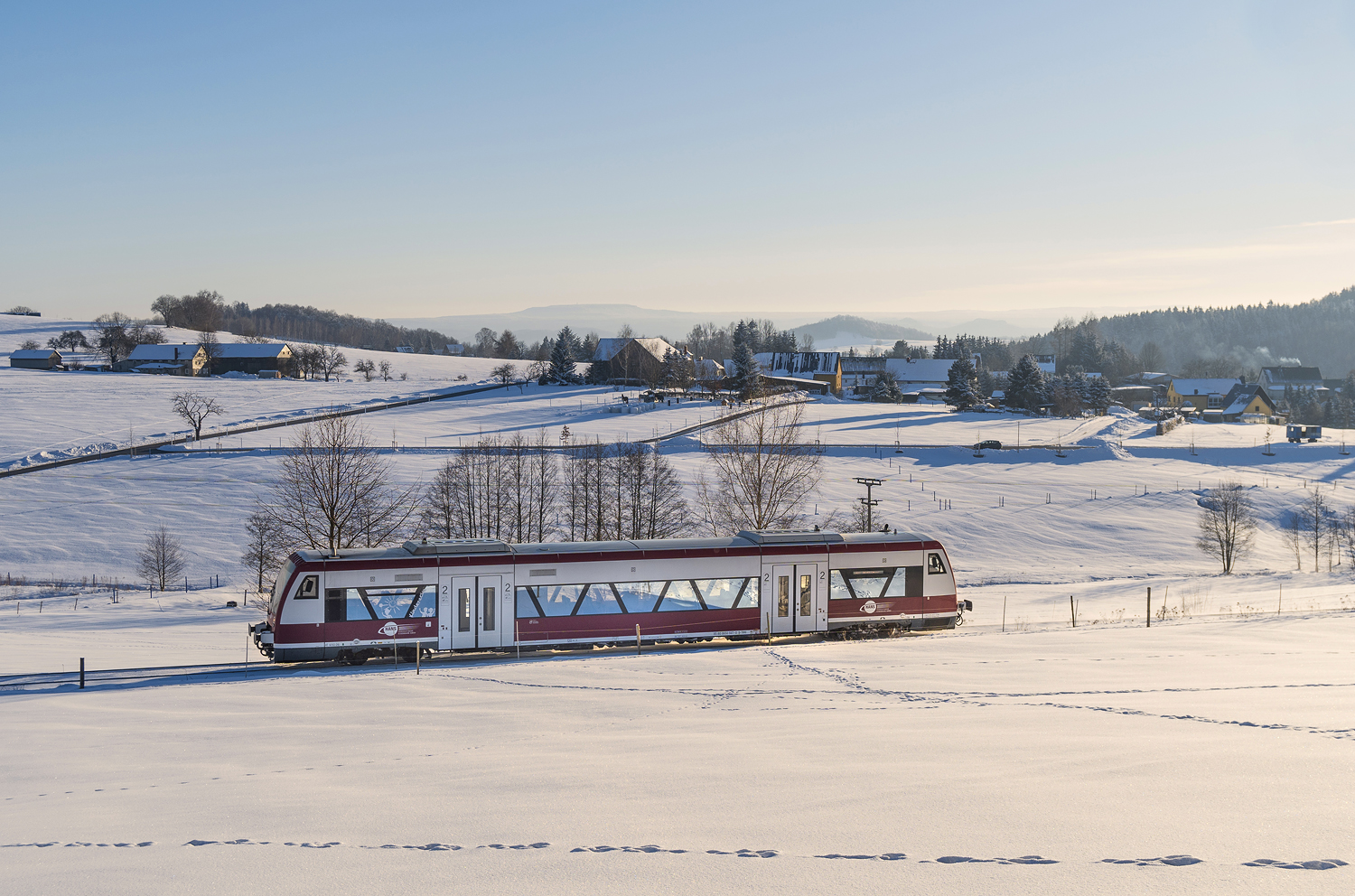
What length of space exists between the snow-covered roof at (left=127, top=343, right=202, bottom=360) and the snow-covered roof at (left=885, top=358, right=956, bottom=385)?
123249mm

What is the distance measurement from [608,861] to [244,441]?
268 feet

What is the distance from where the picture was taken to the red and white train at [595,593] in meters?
23.6

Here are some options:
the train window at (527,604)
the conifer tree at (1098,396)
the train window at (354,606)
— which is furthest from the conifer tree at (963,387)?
the train window at (354,606)

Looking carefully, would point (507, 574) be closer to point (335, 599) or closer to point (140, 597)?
point (335, 599)

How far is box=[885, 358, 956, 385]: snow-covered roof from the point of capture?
6944 inches

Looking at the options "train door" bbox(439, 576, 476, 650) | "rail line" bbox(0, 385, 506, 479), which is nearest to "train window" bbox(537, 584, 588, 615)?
"train door" bbox(439, 576, 476, 650)

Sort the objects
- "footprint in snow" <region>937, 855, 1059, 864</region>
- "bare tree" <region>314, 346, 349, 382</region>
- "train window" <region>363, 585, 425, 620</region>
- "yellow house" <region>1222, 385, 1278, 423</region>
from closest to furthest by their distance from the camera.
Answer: "footprint in snow" <region>937, 855, 1059, 864</region> → "train window" <region>363, 585, 425, 620</region> → "bare tree" <region>314, 346, 349, 382</region> → "yellow house" <region>1222, 385, 1278, 423</region>

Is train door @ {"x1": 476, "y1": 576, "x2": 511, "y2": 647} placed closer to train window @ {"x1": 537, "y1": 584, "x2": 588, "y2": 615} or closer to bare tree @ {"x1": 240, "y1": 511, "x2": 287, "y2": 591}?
train window @ {"x1": 537, "y1": 584, "x2": 588, "y2": 615}

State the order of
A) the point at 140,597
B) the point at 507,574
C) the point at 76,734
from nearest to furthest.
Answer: the point at 76,734, the point at 507,574, the point at 140,597

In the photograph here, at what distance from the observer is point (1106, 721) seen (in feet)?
40.1

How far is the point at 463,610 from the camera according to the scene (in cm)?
2428

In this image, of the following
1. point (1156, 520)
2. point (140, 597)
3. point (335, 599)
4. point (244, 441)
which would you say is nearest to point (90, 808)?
point (335, 599)

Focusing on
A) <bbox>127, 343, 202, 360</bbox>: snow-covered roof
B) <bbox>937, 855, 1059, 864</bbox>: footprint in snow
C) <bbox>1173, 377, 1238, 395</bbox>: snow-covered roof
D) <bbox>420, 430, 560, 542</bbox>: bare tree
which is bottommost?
<bbox>420, 430, 560, 542</bbox>: bare tree

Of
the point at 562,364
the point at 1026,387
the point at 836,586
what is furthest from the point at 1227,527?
the point at 562,364
